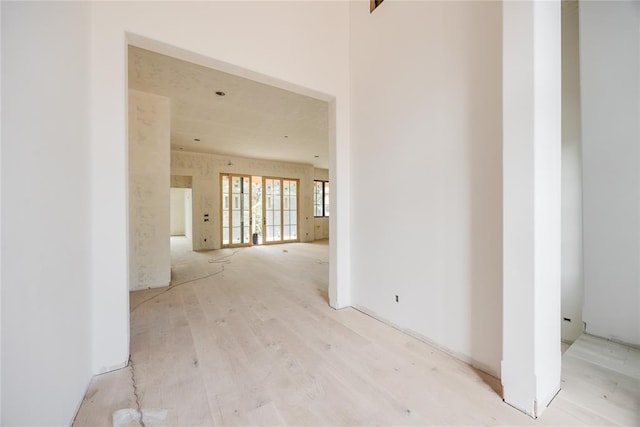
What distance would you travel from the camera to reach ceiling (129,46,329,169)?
3091 mm

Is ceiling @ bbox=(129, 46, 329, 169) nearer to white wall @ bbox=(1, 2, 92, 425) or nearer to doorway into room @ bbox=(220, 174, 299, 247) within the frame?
doorway into room @ bbox=(220, 174, 299, 247)

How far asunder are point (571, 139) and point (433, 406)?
2.86 metres

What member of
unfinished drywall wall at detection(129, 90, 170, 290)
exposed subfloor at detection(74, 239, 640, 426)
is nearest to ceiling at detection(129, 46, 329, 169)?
unfinished drywall wall at detection(129, 90, 170, 290)

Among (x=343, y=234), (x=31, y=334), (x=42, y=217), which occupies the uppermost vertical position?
(x=42, y=217)

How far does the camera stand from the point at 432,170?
6.65 ft

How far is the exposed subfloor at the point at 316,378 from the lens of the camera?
1.33m

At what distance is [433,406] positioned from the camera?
1394 mm

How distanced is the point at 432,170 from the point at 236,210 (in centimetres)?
721

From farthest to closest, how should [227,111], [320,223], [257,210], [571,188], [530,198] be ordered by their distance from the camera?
[320,223], [257,210], [227,111], [571,188], [530,198]

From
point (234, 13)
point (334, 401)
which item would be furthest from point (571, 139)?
Result: point (234, 13)

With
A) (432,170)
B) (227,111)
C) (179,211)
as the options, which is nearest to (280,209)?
(227,111)

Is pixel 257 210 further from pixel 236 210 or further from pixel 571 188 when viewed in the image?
pixel 571 188

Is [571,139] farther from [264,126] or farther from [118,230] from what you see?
A: [264,126]

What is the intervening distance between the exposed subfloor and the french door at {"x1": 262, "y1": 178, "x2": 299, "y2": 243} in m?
6.00
